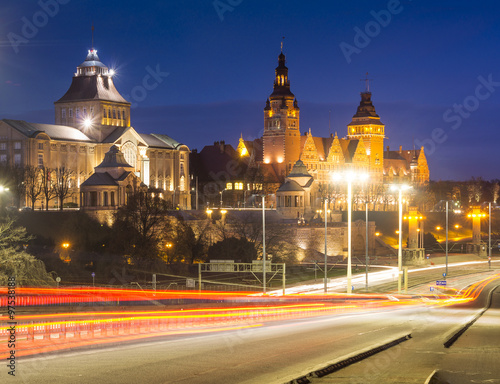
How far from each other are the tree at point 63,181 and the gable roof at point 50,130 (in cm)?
486

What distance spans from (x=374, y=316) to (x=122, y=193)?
2332 inches

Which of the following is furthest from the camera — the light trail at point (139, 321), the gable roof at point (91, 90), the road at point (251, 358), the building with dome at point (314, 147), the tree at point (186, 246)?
the building with dome at point (314, 147)

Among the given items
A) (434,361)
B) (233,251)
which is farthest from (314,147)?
(434,361)

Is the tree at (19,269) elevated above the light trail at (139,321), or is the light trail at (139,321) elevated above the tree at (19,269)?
the tree at (19,269)

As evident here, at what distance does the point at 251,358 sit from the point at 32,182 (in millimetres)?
75483

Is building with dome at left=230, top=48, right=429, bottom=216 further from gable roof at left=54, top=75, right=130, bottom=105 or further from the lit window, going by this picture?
gable roof at left=54, top=75, right=130, bottom=105

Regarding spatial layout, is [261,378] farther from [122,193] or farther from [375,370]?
[122,193]

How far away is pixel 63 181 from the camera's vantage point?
100 m

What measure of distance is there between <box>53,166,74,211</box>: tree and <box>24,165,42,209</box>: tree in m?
2.12

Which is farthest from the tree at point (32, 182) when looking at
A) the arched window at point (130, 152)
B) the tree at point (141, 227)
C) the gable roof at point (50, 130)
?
the arched window at point (130, 152)

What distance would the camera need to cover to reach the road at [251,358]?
63.2ft

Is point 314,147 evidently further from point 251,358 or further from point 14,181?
point 251,358

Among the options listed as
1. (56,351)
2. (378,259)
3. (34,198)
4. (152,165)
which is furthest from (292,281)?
(152,165)

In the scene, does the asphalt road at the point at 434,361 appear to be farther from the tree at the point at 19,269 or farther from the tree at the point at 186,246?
the tree at the point at 186,246
